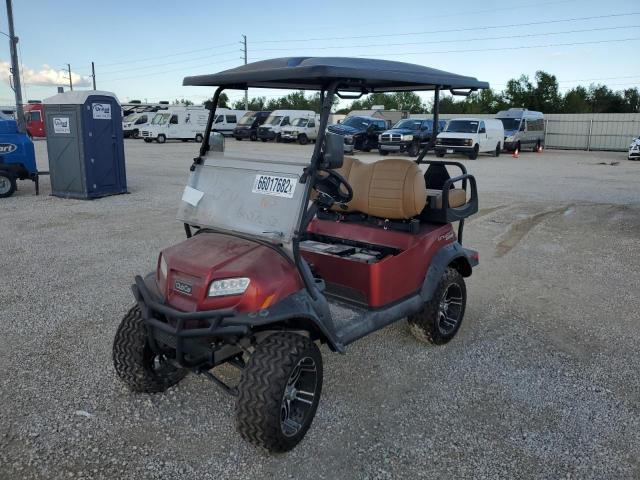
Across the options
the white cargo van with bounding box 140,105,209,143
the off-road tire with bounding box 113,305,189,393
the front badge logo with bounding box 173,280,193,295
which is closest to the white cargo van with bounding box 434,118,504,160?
the white cargo van with bounding box 140,105,209,143

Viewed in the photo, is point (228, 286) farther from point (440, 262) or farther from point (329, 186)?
point (440, 262)

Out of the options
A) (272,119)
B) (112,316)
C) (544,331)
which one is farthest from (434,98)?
(272,119)

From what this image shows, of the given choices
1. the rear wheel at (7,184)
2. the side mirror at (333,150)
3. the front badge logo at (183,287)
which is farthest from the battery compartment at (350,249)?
the rear wheel at (7,184)

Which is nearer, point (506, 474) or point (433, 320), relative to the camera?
point (506, 474)

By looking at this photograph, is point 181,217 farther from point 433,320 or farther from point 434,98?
point 434,98

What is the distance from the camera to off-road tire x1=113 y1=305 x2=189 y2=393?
3104 millimetres

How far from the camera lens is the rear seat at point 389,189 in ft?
12.5

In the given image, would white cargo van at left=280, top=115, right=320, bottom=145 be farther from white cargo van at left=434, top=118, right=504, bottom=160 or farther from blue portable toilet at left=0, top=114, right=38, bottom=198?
blue portable toilet at left=0, top=114, right=38, bottom=198

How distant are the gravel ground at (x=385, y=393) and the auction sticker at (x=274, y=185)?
1.84 ft

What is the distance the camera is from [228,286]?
2.69m

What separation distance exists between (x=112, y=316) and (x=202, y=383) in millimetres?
1524

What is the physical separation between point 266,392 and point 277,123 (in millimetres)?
26328

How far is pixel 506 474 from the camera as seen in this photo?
2.67 m

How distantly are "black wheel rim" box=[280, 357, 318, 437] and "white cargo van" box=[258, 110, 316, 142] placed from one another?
82.4ft
